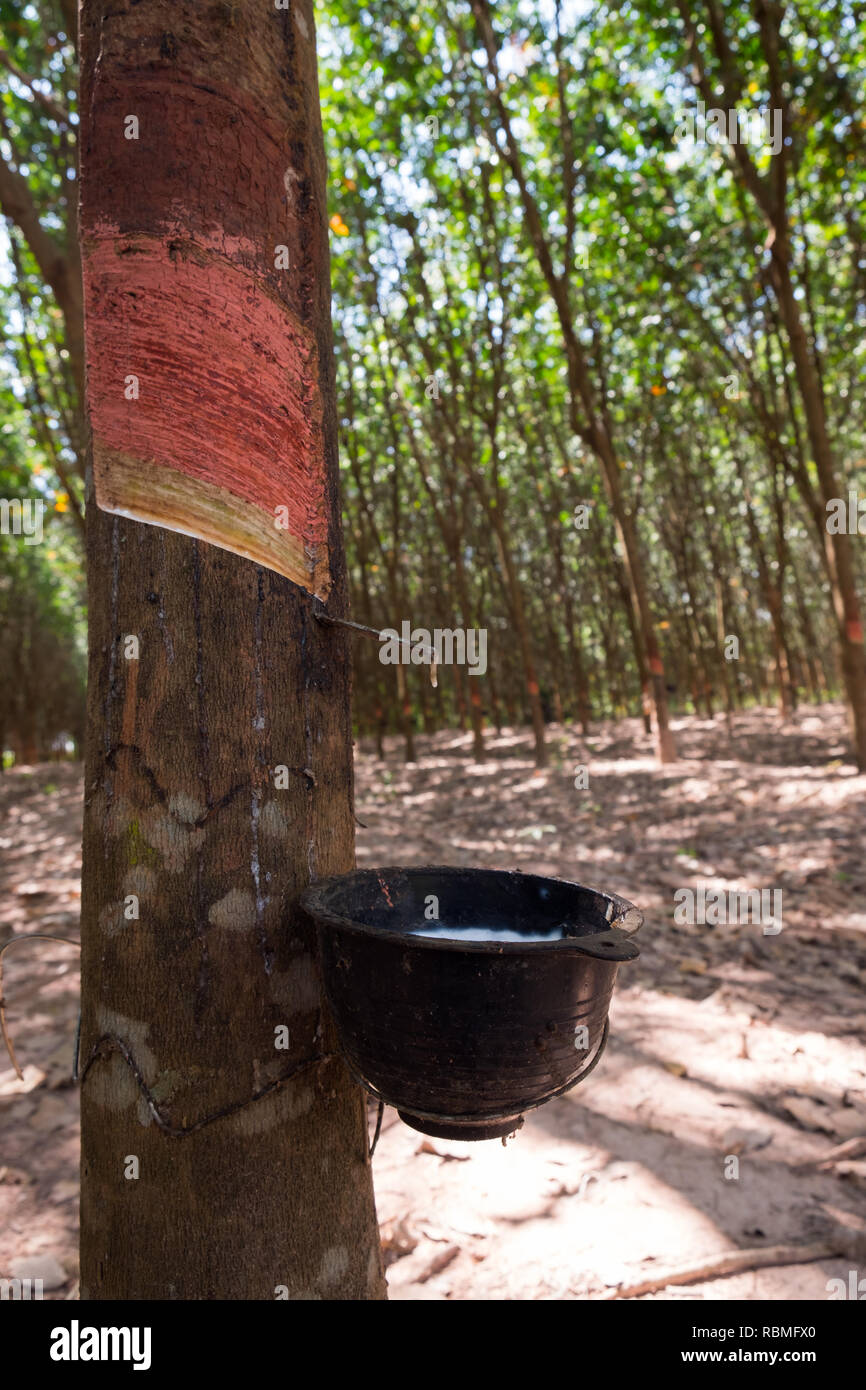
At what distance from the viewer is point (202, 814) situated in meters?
1.22

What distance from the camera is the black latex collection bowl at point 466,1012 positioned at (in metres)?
1.06

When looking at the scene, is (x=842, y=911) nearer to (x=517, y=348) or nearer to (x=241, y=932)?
(x=241, y=932)

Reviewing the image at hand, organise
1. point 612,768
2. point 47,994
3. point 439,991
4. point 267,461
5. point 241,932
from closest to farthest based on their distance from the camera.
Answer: point 439,991 < point 241,932 < point 267,461 < point 47,994 < point 612,768

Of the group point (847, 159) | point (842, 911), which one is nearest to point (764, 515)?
point (847, 159)

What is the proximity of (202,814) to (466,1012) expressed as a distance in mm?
500

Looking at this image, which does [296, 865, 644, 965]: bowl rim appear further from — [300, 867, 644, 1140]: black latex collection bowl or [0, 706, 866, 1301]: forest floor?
[0, 706, 866, 1301]: forest floor

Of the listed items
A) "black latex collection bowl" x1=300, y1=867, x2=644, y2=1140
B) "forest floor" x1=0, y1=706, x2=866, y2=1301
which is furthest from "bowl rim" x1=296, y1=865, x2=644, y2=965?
"forest floor" x1=0, y1=706, x2=866, y2=1301

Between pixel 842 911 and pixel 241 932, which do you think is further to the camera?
pixel 842 911

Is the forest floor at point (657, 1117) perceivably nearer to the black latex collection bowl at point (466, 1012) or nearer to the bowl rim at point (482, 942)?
the bowl rim at point (482, 942)

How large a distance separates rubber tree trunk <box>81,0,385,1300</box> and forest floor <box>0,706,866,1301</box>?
87cm

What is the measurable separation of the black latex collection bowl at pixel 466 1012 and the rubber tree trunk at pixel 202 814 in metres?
0.13

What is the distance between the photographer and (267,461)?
1.34 metres
